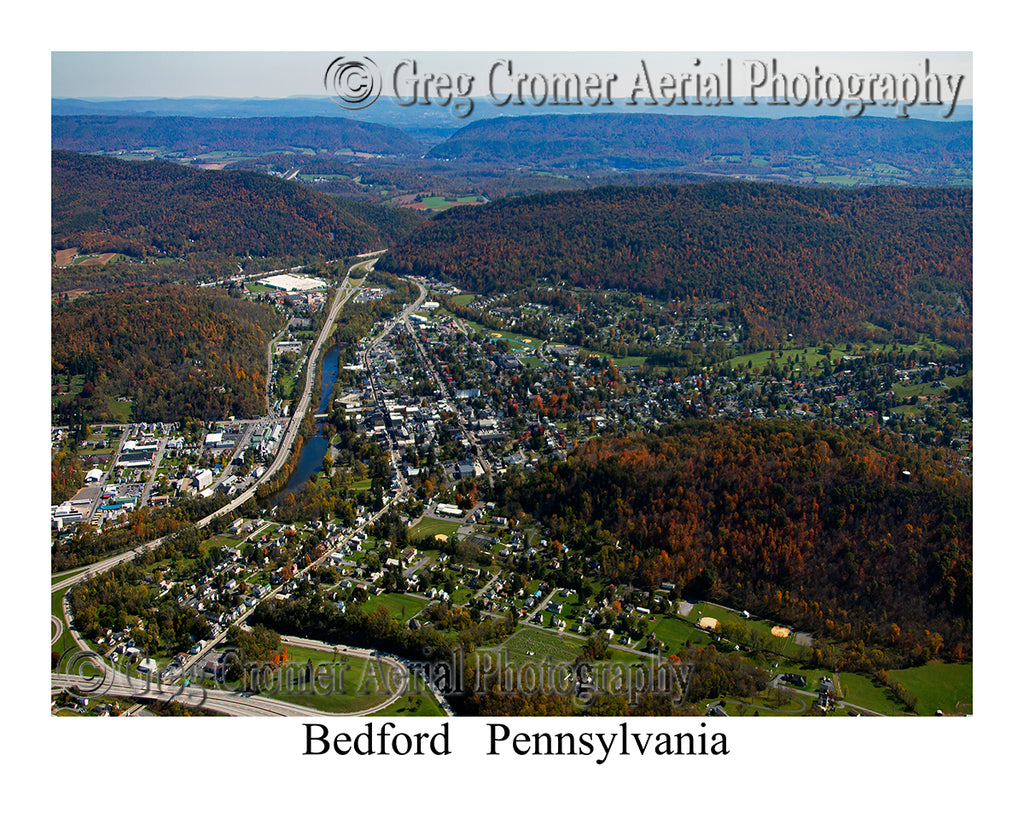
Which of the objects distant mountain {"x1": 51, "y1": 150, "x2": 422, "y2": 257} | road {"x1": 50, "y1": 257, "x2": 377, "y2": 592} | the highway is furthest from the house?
distant mountain {"x1": 51, "y1": 150, "x2": 422, "y2": 257}

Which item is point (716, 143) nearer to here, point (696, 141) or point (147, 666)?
point (696, 141)

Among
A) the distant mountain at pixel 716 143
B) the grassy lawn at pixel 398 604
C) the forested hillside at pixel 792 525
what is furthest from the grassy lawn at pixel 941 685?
the distant mountain at pixel 716 143

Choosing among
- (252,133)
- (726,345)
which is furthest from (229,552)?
(252,133)

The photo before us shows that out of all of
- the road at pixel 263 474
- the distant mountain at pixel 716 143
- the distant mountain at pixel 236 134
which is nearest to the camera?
the road at pixel 263 474

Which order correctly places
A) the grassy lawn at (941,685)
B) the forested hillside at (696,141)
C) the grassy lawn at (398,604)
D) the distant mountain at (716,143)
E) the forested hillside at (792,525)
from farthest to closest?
the forested hillside at (696,141)
the distant mountain at (716,143)
the grassy lawn at (398,604)
the forested hillside at (792,525)
the grassy lawn at (941,685)

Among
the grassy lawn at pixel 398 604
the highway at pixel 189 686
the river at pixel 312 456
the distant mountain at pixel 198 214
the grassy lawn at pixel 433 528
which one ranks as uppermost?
the distant mountain at pixel 198 214

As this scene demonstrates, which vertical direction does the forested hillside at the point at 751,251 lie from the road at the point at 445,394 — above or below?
above

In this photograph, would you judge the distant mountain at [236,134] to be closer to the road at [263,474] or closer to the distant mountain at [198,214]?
the distant mountain at [198,214]

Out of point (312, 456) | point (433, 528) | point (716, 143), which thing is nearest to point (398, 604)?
point (433, 528)
